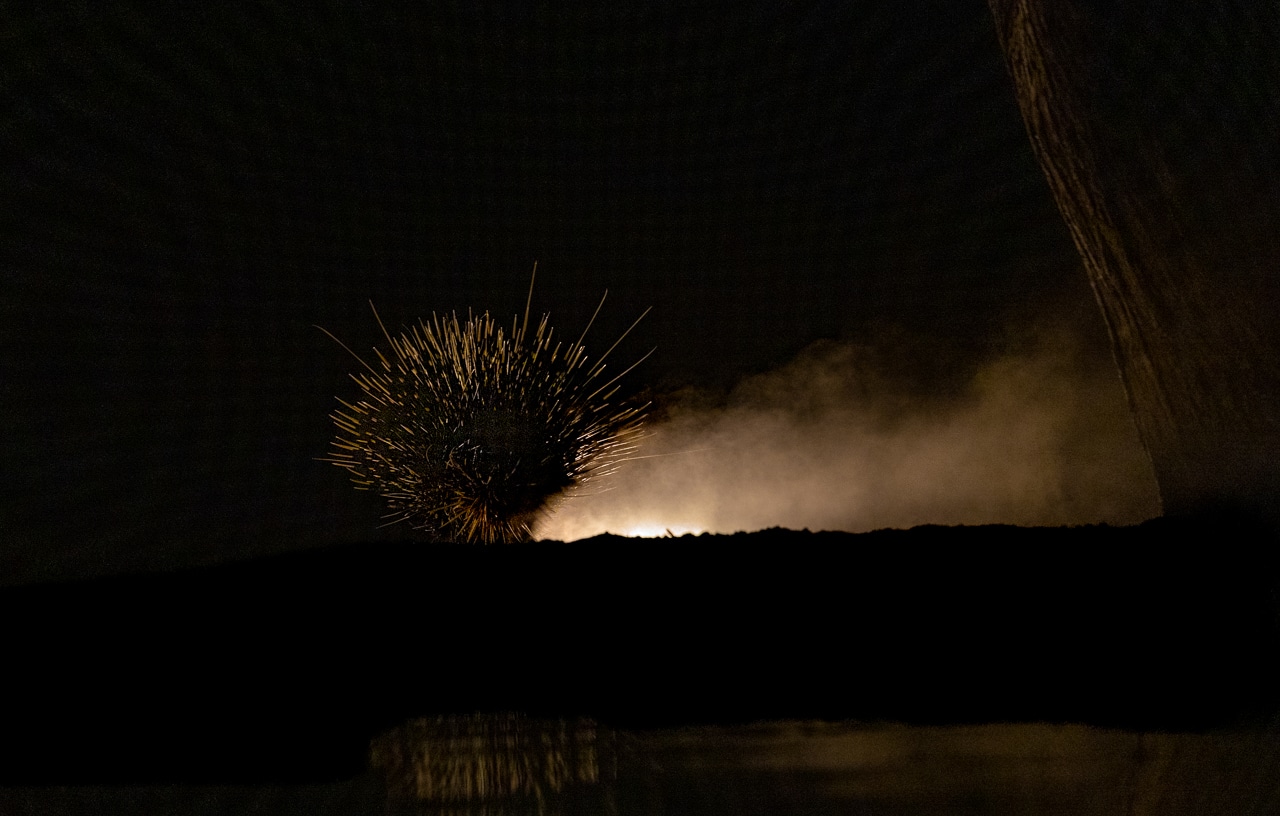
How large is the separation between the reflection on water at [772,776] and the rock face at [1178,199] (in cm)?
94

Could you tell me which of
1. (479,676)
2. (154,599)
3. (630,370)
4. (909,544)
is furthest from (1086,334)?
(154,599)

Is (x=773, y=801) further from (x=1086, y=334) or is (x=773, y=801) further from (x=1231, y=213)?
(x=1086, y=334)

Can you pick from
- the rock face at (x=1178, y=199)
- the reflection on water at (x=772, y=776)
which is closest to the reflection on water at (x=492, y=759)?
the reflection on water at (x=772, y=776)

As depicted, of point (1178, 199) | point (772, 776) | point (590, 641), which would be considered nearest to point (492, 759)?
point (590, 641)

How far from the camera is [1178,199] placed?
2688mm

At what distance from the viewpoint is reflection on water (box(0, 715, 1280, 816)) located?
1601mm

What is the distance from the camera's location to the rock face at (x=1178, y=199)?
2430 mm

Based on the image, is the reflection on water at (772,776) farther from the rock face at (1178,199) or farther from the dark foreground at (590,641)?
the rock face at (1178,199)

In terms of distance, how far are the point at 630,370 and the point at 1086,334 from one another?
1.60 m

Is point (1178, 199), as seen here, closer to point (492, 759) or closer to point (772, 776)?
point (772, 776)

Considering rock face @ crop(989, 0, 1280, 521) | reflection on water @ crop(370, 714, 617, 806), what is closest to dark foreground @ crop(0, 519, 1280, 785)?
reflection on water @ crop(370, 714, 617, 806)

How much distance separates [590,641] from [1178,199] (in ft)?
5.39

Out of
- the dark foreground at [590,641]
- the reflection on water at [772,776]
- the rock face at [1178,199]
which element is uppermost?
the rock face at [1178,199]

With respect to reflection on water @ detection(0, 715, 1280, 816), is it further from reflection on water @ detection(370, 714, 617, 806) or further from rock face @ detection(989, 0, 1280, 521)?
rock face @ detection(989, 0, 1280, 521)
